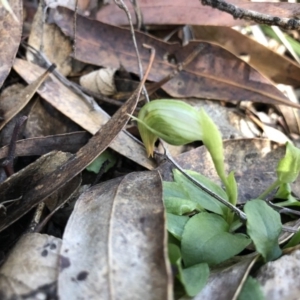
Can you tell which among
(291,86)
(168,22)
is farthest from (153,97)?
(291,86)

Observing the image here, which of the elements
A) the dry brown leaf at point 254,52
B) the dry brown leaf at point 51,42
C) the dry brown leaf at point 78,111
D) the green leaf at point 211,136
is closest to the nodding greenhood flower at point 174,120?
the green leaf at point 211,136

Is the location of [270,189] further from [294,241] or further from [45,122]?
[45,122]

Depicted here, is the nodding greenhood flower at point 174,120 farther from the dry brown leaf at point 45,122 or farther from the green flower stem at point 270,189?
the dry brown leaf at point 45,122

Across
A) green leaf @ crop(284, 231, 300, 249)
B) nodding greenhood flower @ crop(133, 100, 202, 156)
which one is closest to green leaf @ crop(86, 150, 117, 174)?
nodding greenhood flower @ crop(133, 100, 202, 156)

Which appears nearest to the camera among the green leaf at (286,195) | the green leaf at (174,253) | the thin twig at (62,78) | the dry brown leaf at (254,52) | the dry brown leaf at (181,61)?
the green leaf at (174,253)

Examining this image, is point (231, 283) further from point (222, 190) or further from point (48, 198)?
point (48, 198)

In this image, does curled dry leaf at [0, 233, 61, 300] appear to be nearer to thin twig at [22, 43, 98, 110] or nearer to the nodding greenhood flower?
the nodding greenhood flower
